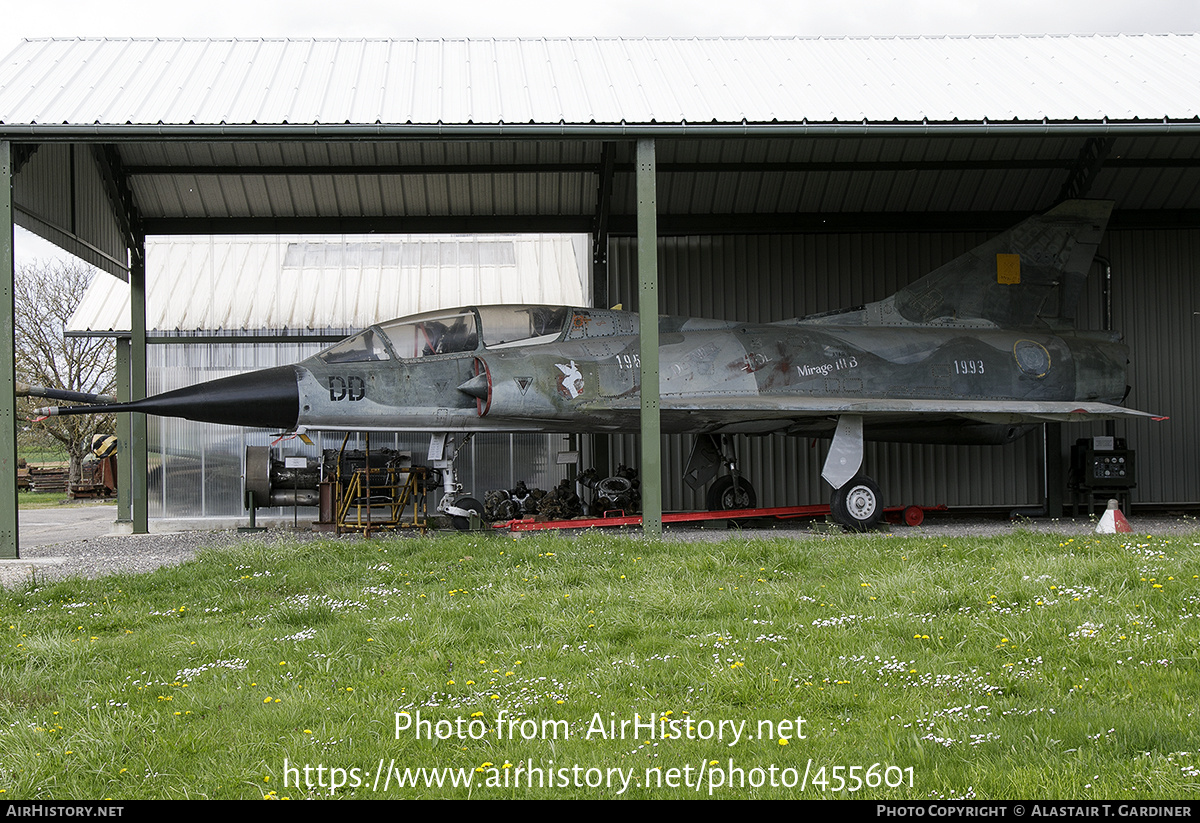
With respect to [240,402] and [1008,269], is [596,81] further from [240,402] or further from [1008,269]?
[1008,269]

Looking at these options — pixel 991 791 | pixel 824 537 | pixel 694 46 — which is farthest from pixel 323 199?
pixel 991 791

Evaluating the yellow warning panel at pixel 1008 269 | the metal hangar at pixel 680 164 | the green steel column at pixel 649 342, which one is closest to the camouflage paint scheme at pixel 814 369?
the yellow warning panel at pixel 1008 269

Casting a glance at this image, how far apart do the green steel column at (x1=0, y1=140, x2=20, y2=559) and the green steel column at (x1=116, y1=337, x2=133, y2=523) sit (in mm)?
4303

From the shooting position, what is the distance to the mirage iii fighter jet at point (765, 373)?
38.1 feet

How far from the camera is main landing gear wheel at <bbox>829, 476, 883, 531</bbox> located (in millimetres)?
11938

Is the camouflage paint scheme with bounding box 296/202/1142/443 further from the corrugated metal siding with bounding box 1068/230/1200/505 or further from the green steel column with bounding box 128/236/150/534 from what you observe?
the green steel column with bounding box 128/236/150/534

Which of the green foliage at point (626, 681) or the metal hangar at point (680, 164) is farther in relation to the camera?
the metal hangar at point (680, 164)

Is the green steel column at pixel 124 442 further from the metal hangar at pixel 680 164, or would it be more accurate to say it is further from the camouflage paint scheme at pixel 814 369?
the camouflage paint scheme at pixel 814 369

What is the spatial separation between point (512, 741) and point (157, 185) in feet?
43.6

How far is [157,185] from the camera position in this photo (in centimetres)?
1437

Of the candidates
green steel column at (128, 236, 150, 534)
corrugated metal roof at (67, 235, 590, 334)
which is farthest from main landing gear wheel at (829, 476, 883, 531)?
green steel column at (128, 236, 150, 534)

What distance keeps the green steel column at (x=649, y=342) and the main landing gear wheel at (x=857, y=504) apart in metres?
2.83

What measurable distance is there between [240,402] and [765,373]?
6694 millimetres
